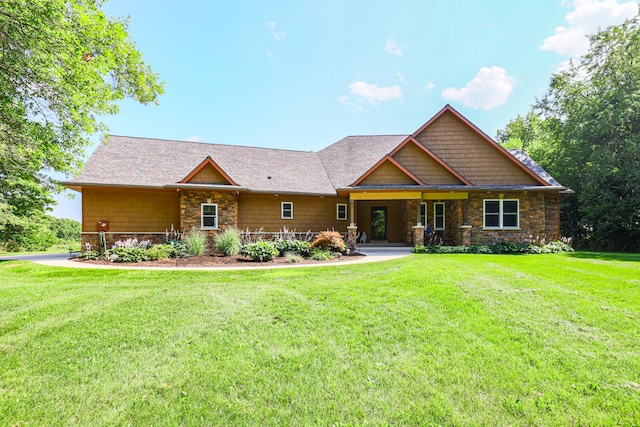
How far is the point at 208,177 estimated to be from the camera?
13672 mm

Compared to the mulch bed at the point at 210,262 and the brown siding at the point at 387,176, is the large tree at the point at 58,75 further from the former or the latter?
the brown siding at the point at 387,176

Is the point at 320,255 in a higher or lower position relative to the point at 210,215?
lower

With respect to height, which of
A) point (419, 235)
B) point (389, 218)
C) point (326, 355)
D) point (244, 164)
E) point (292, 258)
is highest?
point (244, 164)

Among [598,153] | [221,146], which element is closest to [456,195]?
[598,153]

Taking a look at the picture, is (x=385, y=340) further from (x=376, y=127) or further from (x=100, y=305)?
(x=376, y=127)

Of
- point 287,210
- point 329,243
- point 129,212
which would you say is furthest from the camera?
point 287,210

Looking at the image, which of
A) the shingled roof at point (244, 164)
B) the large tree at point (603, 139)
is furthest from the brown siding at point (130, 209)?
the large tree at point (603, 139)

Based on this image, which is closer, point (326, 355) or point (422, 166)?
point (326, 355)

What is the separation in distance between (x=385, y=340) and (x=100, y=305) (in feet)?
16.1

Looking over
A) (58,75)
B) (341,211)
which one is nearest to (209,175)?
(341,211)

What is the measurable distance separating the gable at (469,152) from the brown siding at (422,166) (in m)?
1.08

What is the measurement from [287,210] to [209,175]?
437cm

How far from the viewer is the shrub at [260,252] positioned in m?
10.5

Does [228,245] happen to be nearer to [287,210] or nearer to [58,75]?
[287,210]
